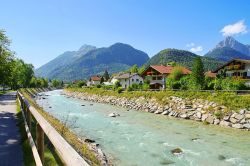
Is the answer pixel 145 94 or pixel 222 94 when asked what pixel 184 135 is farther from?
pixel 145 94

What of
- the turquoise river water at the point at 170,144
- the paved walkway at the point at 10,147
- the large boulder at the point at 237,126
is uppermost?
the paved walkway at the point at 10,147

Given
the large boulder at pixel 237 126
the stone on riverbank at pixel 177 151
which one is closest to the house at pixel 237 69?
the large boulder at pixel 237 126

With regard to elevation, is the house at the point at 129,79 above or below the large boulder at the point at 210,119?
above

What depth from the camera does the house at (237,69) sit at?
51.6 m

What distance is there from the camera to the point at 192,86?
45.1 metres

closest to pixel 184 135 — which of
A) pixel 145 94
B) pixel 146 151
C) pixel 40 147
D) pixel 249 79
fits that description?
pixel 146 151

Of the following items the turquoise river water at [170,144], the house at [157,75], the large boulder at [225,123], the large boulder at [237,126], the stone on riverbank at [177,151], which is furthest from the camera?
the house at [157,75]

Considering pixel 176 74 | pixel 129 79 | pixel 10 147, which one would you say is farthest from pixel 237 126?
pixel 129 79

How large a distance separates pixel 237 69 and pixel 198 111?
2779cm

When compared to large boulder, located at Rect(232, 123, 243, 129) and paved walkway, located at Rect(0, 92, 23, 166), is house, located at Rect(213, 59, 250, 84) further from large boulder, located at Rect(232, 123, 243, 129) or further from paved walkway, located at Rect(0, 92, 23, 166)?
paved walkway, located at Rect(0, 92, 23, 166)

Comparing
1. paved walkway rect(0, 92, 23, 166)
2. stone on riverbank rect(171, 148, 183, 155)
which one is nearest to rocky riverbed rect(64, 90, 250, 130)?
stone on riverbank rect(171, 148, 183, 155)

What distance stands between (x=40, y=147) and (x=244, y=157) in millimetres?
12942

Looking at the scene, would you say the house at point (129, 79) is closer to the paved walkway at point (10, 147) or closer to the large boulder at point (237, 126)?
the large boulder at point (237, 126)

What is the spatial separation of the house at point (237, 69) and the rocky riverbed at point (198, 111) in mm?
21753
